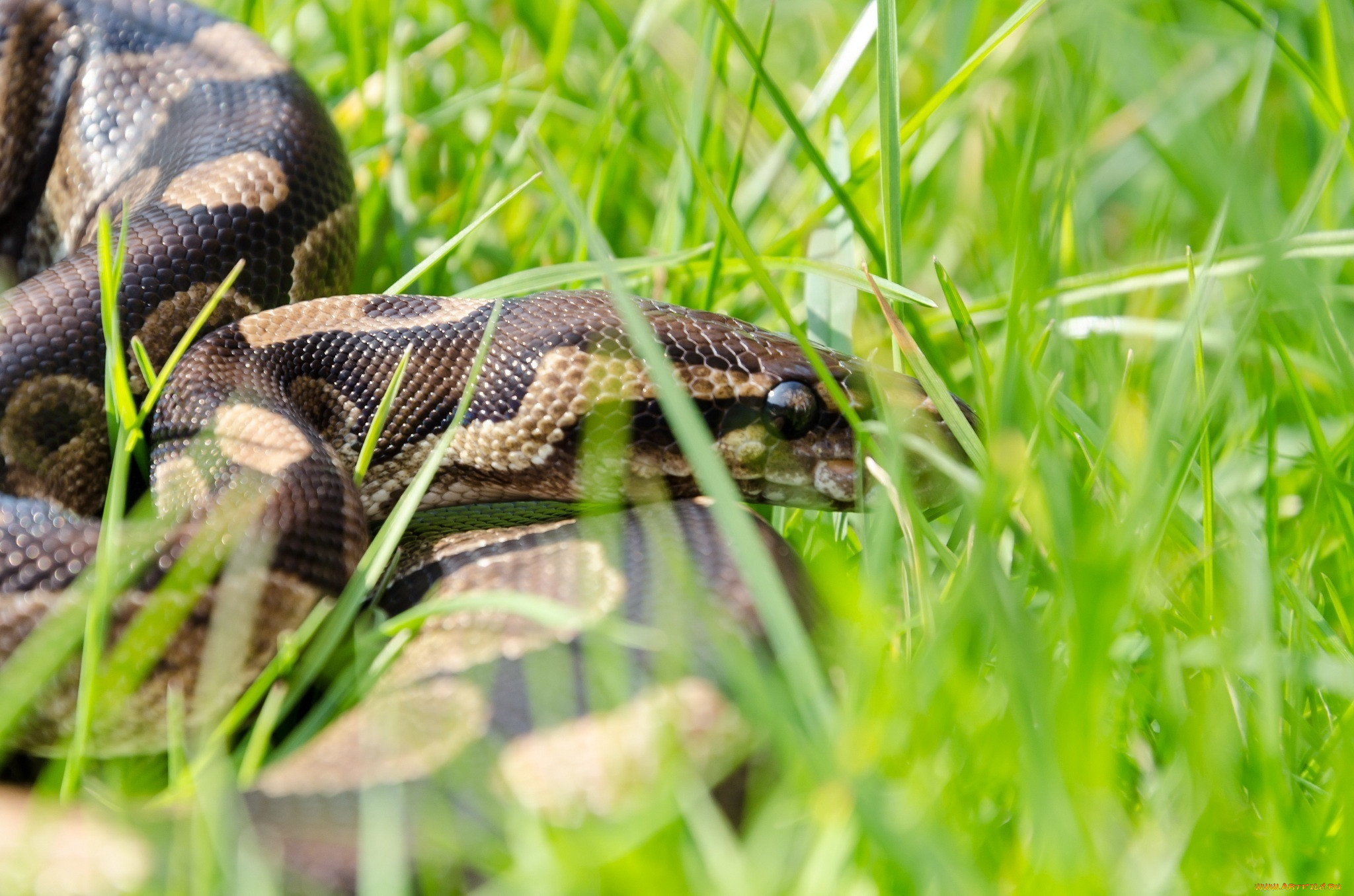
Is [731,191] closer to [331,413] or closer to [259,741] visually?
[331,413]

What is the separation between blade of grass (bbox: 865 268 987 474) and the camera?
3434 millimetres

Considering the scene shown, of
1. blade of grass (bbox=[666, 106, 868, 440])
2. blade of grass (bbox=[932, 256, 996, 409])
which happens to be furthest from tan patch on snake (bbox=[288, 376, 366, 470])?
blade of grass (bbox=[932, 256, 996, 409])

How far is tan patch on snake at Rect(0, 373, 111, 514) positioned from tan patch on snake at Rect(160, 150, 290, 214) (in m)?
0.92

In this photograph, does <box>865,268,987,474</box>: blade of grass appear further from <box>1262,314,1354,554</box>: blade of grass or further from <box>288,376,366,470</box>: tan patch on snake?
<box>288,376,366,470</box>: tan patch on snake

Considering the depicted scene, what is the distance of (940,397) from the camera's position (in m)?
3.45

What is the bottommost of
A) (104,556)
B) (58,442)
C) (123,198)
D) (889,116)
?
(58,442)

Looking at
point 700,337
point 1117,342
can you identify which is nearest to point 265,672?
point 700,337

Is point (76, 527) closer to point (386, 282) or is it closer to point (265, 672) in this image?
point (265, 672)

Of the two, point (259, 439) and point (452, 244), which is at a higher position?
point (452, 244)

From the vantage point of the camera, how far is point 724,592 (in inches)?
119

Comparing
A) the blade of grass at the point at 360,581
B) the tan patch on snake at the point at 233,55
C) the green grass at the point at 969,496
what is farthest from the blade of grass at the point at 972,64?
the tan patch on snake at the point at 233,55

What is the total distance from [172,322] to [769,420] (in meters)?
2.22

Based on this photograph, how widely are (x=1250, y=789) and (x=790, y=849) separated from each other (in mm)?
1248

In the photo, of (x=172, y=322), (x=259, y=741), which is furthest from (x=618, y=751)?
(x=172, y=322)
